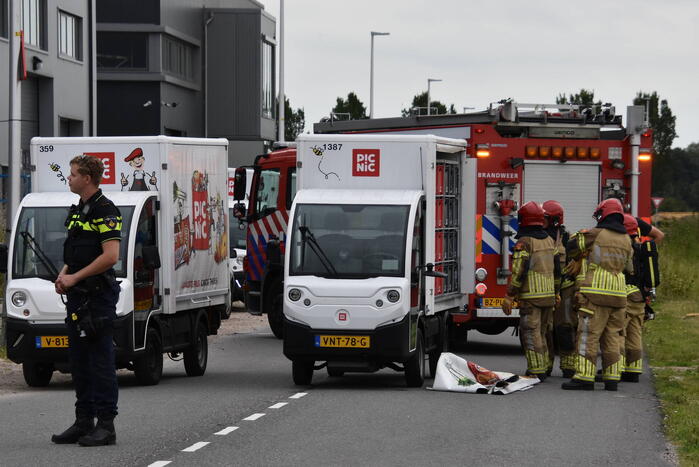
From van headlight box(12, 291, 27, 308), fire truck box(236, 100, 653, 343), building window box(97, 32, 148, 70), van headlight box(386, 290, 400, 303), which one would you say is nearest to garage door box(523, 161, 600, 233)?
fire truck box(236, 100, 653, 343)

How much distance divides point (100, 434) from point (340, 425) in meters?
2.36

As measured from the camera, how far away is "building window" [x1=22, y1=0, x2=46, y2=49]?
4328cm

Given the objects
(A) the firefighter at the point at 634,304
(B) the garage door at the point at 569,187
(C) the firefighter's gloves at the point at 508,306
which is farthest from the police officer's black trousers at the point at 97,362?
(B) the garage door at the point at 569,187

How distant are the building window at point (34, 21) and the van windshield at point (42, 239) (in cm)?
2846

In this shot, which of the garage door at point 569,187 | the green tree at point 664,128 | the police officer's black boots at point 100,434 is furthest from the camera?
the green tree at point 664,128

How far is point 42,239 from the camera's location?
15461mm

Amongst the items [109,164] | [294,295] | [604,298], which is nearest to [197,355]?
[294,295]

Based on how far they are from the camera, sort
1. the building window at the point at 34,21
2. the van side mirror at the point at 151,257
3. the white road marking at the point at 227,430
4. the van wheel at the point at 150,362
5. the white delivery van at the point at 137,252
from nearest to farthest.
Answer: the white road marking at the point at 227,430 → the van side mirror at the point at 151,257 → the white delivery van at the point at 137,252 → the van wheel at the point at 150,362 → the building window at the point at 34,21

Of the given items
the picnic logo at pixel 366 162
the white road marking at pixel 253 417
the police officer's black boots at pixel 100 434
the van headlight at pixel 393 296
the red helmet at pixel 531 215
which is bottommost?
the white road marking at pixel 253 417

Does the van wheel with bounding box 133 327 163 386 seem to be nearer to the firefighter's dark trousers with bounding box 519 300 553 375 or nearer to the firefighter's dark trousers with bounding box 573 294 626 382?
the firefighter's dark trousers with bounding box 519 300 553 375

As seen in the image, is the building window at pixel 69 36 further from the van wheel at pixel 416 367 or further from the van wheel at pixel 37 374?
the van wheel at pixel 416 367

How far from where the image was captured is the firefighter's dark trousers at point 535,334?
16000mm

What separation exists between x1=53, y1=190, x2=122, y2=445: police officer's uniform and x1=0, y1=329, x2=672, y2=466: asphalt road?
42cm

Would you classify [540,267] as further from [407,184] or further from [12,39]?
[12,39]
